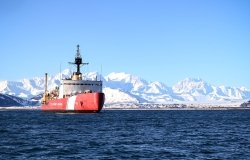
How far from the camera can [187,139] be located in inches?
2192

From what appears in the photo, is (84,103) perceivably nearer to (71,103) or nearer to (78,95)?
(78,95)

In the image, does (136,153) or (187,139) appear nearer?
(136,153)

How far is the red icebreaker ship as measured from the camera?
13000 centimetres

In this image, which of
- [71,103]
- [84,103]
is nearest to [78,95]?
[84,103]

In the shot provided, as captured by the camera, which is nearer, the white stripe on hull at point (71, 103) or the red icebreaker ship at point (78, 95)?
the red icebreaker ship at point (78, 95)

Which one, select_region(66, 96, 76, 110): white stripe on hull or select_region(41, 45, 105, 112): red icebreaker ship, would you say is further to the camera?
select_region(66, 96, 76, 110): white stripe on hull

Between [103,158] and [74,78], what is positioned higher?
[74,78]

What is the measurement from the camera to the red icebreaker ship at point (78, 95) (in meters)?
130

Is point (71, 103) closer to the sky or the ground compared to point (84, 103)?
closer to the sky

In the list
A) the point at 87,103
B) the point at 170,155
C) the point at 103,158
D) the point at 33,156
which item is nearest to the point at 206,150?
the point at 170,155

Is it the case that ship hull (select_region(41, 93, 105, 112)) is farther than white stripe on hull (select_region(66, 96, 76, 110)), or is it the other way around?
white stripe on hull (select_region(66, 96, 76, 110))

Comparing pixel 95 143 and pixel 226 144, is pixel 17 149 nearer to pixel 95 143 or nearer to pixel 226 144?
pixel 95 143

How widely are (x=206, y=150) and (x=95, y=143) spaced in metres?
11.3

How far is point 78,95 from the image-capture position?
131375 mm
